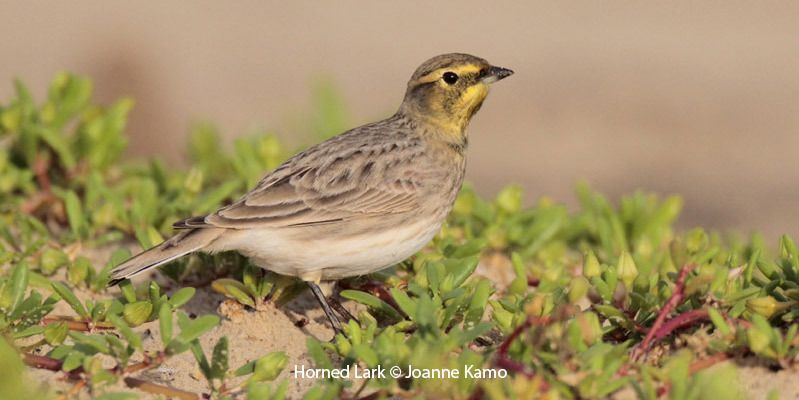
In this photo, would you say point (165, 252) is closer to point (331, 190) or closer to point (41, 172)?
point (331, 190)

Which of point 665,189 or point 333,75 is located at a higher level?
point 333,75

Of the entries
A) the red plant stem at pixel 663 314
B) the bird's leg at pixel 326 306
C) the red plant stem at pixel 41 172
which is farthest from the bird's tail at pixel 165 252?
the red plant stem at pixel 663 314

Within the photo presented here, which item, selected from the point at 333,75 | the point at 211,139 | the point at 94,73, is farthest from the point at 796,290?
the point at 94,73

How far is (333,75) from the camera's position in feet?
40.9

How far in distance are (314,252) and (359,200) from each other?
43cm

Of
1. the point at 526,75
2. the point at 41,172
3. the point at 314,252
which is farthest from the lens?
the point at 526,75

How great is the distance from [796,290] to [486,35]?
886 centimetres

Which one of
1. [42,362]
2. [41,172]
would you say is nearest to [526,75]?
[41,172]

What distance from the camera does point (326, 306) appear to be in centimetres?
535

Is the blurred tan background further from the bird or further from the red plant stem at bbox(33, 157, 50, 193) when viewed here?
the bird

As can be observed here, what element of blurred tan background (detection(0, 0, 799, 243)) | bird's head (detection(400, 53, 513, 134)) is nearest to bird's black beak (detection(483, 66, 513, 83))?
bird's head (detection(400, 53, 513, 134))

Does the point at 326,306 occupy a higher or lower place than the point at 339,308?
higher

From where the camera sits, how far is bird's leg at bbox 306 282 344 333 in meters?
5.23

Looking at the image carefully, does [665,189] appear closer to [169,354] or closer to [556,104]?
[556,104]
